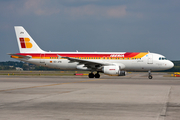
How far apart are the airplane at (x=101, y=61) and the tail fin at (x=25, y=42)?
512 mm

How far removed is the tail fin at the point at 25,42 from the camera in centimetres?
4384

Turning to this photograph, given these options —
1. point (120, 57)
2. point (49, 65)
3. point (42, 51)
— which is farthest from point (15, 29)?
point (120, 57)

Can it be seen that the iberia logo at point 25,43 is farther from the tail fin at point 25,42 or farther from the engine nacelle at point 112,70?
the engine nacelle at point 112,70

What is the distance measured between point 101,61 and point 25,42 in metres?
13.4

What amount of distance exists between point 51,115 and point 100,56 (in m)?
32.2

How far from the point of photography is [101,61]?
41.1 m

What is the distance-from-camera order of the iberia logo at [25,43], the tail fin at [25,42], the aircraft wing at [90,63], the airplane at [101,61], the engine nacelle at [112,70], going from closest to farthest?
the engine nacelle at [112,70] → the aircraft wing at [90,63] → the airplane at [101,61] → the tail fin at [25,42] → the iberia logo at [25,43]

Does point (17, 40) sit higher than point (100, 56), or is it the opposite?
point (17, 40)

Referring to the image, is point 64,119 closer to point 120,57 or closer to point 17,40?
point 120,57

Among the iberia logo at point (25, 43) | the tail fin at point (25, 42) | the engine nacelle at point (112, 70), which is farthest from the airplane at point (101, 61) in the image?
the iberia logo at point (25, 43)

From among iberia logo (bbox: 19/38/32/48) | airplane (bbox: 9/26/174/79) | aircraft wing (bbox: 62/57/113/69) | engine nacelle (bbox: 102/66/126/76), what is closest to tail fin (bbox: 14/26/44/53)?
iberia logo (bbox: 19/38/32/48)

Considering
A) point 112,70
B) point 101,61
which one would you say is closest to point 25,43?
point 101,61

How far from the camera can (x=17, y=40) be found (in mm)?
44844

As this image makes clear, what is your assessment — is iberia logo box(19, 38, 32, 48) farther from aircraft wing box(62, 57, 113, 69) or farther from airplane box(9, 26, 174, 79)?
aircraft wing box(62, 57, 113, 69)
